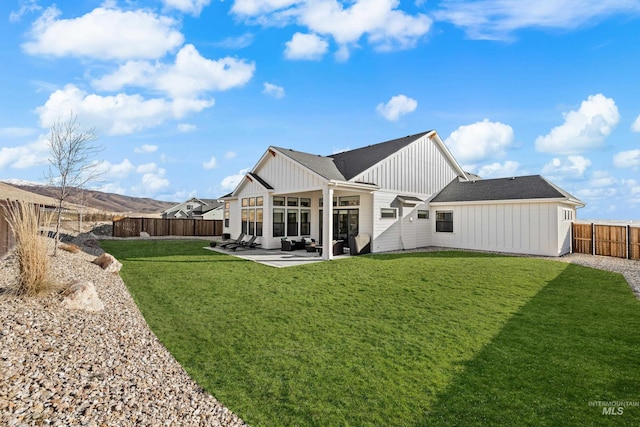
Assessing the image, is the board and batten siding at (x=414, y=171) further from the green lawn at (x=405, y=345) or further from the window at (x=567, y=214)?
the green lawn at (x=405, y=345)

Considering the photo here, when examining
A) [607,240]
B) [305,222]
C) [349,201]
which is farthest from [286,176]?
[607,240]

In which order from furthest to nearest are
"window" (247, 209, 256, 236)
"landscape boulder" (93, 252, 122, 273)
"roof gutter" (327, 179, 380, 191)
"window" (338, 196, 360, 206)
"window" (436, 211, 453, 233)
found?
1. "window" (247, 209, 256, 236)
2. "window" (436, 211, 453, 233)
3. "window" (338, 196, 360, 206)
4. "roof gutter" (327, 179, 380, 191)
5. "landscape boulder" (93, 252, 122, 273)

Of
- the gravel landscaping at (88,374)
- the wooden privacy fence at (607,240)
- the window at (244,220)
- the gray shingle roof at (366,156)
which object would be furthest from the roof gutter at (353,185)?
the wooden privacy fence at (607,240)

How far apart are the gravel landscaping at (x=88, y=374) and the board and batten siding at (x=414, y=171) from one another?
1164 centimetres

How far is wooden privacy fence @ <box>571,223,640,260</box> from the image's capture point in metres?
13.4

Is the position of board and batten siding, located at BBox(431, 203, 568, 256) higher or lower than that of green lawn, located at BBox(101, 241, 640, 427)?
higher

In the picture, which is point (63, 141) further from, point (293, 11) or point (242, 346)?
point (242, 346)

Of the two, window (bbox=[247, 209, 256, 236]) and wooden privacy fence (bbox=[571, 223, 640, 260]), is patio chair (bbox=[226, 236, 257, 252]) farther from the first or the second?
wooden privacy fence (bbox=[571, 223, 640, 260])

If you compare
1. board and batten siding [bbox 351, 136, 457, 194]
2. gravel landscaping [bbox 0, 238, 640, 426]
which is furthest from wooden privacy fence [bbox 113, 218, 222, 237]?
gravel landscaping [bbox 0, 238, 640, 426]

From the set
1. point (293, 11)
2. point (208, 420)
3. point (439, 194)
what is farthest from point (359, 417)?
point (439, 194)

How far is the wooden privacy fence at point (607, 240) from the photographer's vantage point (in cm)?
1342

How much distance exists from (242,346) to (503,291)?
6.78 meters

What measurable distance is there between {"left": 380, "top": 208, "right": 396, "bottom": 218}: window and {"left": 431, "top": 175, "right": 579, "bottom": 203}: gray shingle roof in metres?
3.63

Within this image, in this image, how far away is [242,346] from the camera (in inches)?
187
